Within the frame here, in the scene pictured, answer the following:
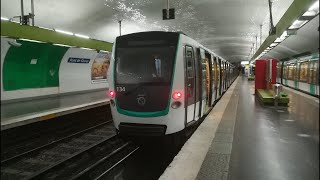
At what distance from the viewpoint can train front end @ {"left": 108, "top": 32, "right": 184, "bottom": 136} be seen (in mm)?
6289

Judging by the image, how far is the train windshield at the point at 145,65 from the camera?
6359mm

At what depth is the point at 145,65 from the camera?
645 centimetres

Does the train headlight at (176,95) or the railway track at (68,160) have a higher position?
the train headlight at (176,95)

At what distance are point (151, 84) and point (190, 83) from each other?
97 centimetres

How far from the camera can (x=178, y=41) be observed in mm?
6465

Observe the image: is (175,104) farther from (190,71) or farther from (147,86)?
(190,71)

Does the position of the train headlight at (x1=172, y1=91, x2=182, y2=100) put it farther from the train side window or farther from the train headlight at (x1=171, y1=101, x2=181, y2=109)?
the train side window

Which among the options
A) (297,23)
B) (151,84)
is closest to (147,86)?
(151,84)

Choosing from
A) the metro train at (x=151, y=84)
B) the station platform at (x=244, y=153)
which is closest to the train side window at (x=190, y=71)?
the metro train at (x=151, y=84)

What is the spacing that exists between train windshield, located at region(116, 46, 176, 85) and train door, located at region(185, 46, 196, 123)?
1.67 feet

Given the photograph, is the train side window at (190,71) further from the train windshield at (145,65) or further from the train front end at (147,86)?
the train windshield at (145,65)

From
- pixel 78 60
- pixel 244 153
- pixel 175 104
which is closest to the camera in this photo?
pixel 244 153

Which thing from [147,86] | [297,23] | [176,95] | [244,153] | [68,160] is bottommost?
[68,160]

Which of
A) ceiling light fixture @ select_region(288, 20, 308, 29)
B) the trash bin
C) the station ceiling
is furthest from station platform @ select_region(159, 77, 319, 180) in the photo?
the station ceiling
